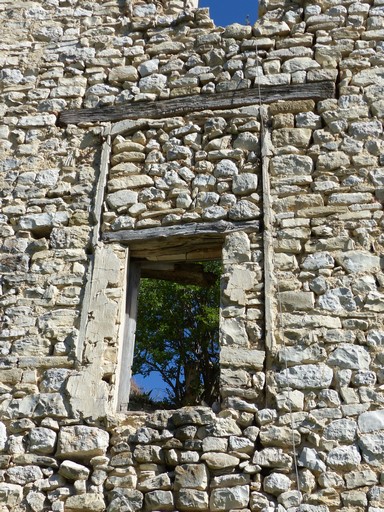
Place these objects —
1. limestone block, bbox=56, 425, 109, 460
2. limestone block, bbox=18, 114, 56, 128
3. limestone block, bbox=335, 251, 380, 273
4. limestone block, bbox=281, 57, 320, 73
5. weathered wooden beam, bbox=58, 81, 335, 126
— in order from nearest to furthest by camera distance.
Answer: limestone block, bbox=56, 425, 109, 460 → limestone block, bbox=335, 251, 380, 273 → weathered wooden beam, bbox=58, 81, 335, 126 → limestone block, bbox=281, 57, 320, 73 → limestone block, bbox=18, 114, 56, 128

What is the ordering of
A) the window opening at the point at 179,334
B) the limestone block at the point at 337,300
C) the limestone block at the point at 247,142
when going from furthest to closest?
the window opening at the point at 179,334 → the limestone block at the point at 247,142 → the limestone block at the point at 337,300

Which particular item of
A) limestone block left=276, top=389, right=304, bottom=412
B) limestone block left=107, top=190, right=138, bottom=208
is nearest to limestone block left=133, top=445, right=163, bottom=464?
limestone block left=276, top=389, right=304, bottom=412

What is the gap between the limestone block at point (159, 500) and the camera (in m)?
4.62

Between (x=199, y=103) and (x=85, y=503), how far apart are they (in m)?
3.31

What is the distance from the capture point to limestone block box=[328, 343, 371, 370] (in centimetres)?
480

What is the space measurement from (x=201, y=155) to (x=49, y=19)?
90.3 inches

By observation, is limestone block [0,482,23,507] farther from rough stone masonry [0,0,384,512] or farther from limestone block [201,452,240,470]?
limestone block [201,452,240,470]

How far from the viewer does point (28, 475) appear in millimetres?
4906

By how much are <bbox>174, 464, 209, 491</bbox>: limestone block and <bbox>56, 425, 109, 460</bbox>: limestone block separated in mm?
578

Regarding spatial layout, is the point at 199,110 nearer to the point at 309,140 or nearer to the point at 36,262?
the point at 309,140

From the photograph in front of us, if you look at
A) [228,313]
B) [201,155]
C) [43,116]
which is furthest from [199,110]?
[228,313]

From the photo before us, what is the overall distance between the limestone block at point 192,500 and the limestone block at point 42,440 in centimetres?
100

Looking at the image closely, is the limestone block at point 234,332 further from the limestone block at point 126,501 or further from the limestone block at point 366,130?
the limestone block at point 366,130

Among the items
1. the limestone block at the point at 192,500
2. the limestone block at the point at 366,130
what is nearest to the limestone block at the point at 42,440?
the limestone block at the point at 192,500
